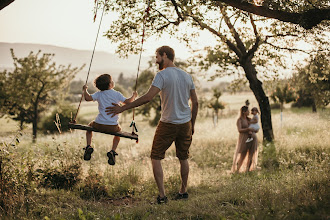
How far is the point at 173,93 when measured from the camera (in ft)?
16.5

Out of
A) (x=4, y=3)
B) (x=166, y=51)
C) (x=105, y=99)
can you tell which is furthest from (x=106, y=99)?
(x=4, y=3)

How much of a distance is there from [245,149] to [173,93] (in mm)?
4696

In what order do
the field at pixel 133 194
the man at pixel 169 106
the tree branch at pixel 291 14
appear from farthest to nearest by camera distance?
the tree branch at pixel 291 14, the man at pixel 169 106, the field at pixel 133 194

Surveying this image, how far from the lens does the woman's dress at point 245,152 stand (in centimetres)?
895

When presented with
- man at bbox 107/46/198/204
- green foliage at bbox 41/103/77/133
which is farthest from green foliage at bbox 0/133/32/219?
green foliage at bbox 41/103/77/133

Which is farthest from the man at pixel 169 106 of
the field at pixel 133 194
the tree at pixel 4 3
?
the tree at pixel 4 3

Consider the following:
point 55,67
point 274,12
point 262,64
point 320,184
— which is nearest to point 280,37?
point 262,64

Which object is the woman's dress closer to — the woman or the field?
the woman

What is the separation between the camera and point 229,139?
14.3m

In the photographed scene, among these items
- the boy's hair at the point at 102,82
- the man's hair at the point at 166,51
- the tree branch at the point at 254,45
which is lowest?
the boy's hair at the point at 102,82

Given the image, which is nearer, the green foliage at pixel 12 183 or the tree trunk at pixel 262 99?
the green foliage at pixel 12 183

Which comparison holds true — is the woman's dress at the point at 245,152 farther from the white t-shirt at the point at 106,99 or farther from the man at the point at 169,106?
the white t-shirt at the point at 106,99

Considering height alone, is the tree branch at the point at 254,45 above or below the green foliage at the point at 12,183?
above

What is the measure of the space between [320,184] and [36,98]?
2453 cm
